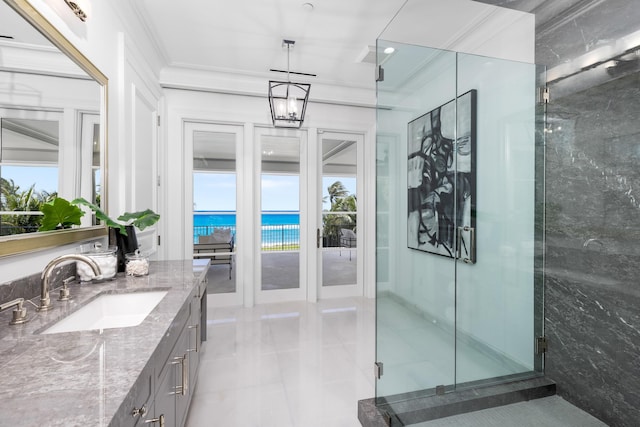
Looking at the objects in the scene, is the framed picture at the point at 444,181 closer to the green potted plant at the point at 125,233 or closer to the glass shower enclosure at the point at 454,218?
the glass shower enclosure at the point at 454,218

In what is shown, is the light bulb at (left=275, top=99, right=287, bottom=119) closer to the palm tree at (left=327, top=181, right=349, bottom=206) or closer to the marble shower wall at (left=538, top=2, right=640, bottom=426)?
the palm tree at (left=327, top=181, right=349, bottom=206)

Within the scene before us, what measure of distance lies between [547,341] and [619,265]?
0.72 m

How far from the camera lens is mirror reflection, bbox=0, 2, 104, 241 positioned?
46.4 inches

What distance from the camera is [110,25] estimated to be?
2.07 metres

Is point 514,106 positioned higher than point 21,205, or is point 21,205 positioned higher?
point 514,106

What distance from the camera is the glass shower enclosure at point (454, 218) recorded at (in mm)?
2010

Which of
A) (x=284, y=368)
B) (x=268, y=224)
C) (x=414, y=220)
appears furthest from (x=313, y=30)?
(x=284, y=368)

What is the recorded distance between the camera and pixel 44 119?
136 cm

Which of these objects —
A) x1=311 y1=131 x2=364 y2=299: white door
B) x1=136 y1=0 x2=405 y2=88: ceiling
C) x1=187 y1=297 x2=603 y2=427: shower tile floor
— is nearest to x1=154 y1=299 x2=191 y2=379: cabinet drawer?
x1=187 y1=297 x2=603 y2=427: shower tile floor

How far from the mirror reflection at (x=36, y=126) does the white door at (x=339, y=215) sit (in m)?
2.67

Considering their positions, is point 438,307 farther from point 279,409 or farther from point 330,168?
point 330,168

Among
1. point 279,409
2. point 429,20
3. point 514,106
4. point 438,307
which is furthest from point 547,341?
point 429,20

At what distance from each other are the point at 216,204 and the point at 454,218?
2684mm

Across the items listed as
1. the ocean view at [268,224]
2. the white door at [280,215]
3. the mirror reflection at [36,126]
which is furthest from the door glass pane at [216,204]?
the mirror reflection at [36,126]
